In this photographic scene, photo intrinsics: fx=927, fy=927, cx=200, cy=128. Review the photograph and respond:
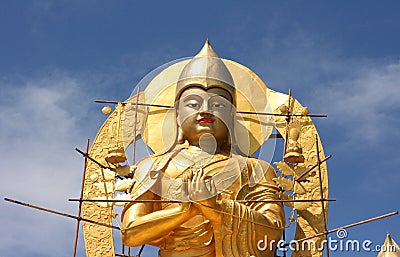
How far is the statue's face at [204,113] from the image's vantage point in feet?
31.6

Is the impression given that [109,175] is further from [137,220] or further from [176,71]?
[176,71]

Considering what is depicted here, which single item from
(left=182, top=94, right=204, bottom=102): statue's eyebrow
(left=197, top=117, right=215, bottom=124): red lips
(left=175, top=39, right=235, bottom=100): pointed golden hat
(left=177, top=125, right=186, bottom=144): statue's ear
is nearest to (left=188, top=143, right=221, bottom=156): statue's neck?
(left=177, top=125, right=186, bottom=144): statue's ear

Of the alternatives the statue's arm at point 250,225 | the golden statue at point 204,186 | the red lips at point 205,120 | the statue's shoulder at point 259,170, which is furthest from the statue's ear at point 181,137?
the statue's arm at point 250,225

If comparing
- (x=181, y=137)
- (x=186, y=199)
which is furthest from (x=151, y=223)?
(x=181, y=137)

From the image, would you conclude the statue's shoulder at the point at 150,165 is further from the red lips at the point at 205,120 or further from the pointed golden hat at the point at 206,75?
the pointed golden hat at the point at 206,75

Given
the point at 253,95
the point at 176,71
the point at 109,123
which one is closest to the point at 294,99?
the point at 253,95

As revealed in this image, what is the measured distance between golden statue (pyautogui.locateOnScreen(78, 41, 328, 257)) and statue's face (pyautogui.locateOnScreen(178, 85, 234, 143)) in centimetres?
1

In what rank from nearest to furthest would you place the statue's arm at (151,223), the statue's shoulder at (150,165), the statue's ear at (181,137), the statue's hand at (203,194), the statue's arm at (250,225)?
the statue's hand at (203,194) → the statue's arm at (151,223) → the statue's arm at (250,225) → the statue's shoulder at (150,165) → the statue's ear at (181,137)

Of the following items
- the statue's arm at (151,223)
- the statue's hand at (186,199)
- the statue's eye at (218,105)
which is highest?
the statue's eye at (218,105)

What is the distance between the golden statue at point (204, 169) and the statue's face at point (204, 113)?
0.01 meters

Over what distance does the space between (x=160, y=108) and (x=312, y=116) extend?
1.70 metres

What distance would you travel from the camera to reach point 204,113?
9.59m

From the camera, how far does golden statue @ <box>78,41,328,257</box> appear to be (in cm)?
874

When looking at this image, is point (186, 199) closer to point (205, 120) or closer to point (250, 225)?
point (250, 225)
